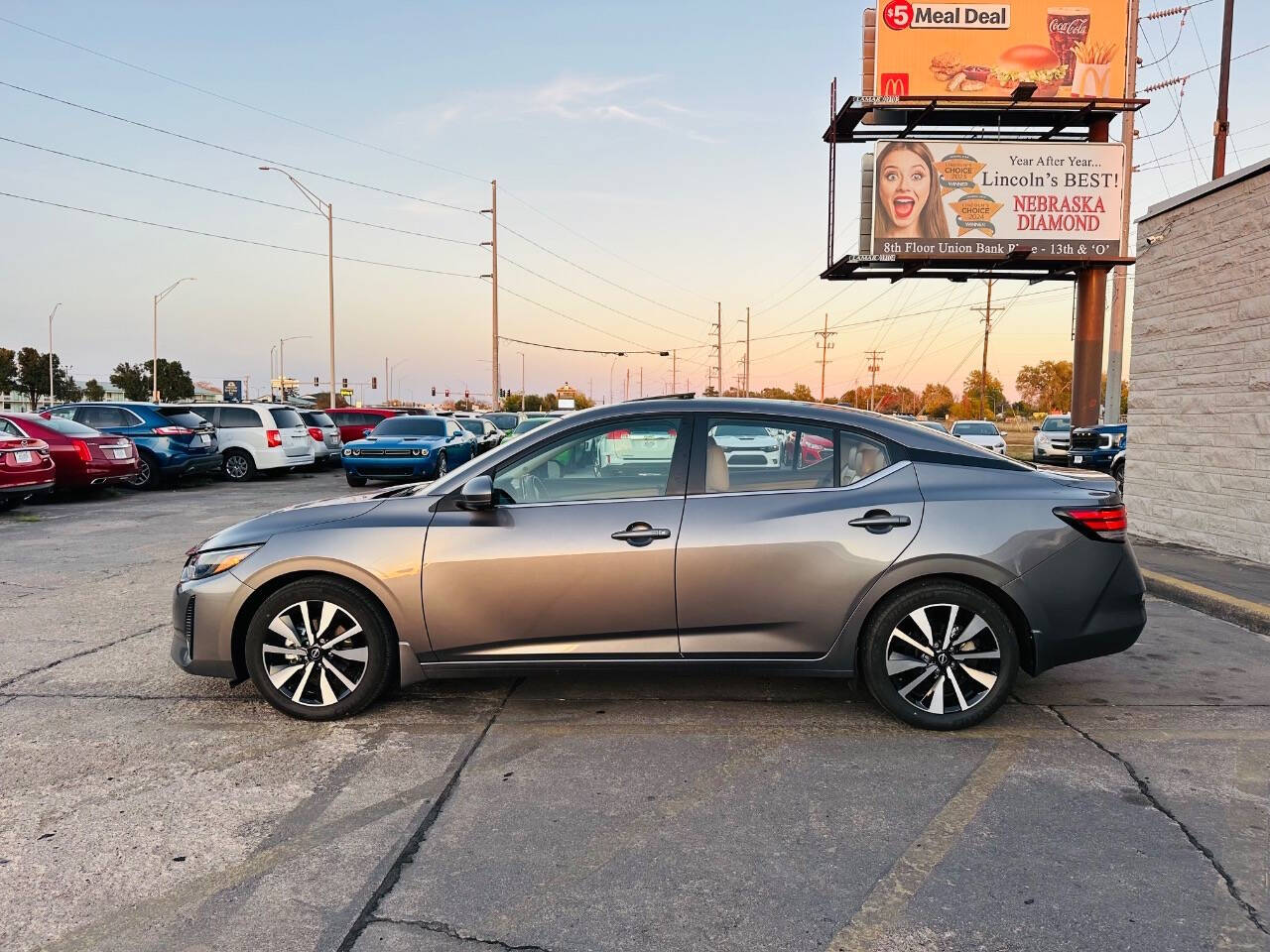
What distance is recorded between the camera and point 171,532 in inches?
449

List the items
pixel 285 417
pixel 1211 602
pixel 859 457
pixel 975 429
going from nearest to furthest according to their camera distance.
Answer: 1. pixel 859 457
2. pixel 1211 602
3. pixel 285 417
4. pixel 975 429

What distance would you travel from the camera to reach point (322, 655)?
4457mm

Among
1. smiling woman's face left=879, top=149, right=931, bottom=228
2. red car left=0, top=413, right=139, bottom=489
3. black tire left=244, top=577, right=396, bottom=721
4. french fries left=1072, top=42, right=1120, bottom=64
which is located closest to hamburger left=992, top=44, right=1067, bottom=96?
french fries left=1072, top=42, right=1120, bottom=64

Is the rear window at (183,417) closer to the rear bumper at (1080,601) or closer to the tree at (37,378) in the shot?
the rear bumper at (1080,601)

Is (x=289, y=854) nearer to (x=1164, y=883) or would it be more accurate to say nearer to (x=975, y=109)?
(x=1164, y=883)

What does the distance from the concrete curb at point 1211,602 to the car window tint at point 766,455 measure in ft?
13.6

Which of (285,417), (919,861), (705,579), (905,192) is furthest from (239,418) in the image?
(919,861)

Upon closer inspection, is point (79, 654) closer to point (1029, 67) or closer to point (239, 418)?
point (239, 418)

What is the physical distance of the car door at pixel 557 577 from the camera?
429 cm

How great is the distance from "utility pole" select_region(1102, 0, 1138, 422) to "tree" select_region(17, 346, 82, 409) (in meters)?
91.1

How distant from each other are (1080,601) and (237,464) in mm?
19316

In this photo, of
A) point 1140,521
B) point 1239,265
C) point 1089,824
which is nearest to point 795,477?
point 1089,824

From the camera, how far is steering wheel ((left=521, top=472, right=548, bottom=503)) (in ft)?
14.9

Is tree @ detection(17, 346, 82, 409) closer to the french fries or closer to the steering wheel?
the french fries
